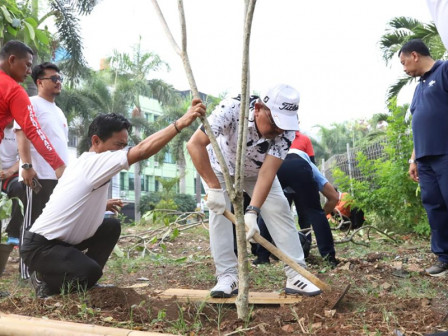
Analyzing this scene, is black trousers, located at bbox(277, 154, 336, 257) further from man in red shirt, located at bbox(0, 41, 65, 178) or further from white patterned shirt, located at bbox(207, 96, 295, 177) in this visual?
man in red shirt, located at bbox(0, 41, 65, 178)

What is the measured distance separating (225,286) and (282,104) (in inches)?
46.5

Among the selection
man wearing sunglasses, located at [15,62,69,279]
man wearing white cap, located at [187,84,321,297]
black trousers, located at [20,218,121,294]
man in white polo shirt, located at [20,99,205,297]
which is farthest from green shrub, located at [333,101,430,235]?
black trousers, located at [20,218,121,294]

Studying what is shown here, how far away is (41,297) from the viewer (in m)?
3.38

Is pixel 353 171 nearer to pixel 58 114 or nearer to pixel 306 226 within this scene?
pixel 306 226

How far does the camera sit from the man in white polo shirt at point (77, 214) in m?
3.23

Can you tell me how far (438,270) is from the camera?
438 centimetres

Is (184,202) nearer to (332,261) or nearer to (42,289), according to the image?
(332,261)

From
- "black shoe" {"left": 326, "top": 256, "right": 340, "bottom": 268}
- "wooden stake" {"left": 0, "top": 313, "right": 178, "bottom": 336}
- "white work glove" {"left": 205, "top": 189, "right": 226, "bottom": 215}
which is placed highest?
"white work glove" {"left": 205, "top": 189, "right": 226, "bottom": 215}

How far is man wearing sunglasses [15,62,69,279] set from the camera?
14.5 feet

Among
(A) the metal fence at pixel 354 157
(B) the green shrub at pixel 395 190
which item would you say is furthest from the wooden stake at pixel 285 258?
(A) the metal fence at pixel 354 157

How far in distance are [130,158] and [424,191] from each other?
8.64ft

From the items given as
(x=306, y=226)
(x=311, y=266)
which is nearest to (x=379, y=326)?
(x=311, y=266)

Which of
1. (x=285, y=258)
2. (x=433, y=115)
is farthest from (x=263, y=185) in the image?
(x=433, y=115)

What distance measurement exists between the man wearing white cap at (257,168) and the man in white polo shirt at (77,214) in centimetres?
44
